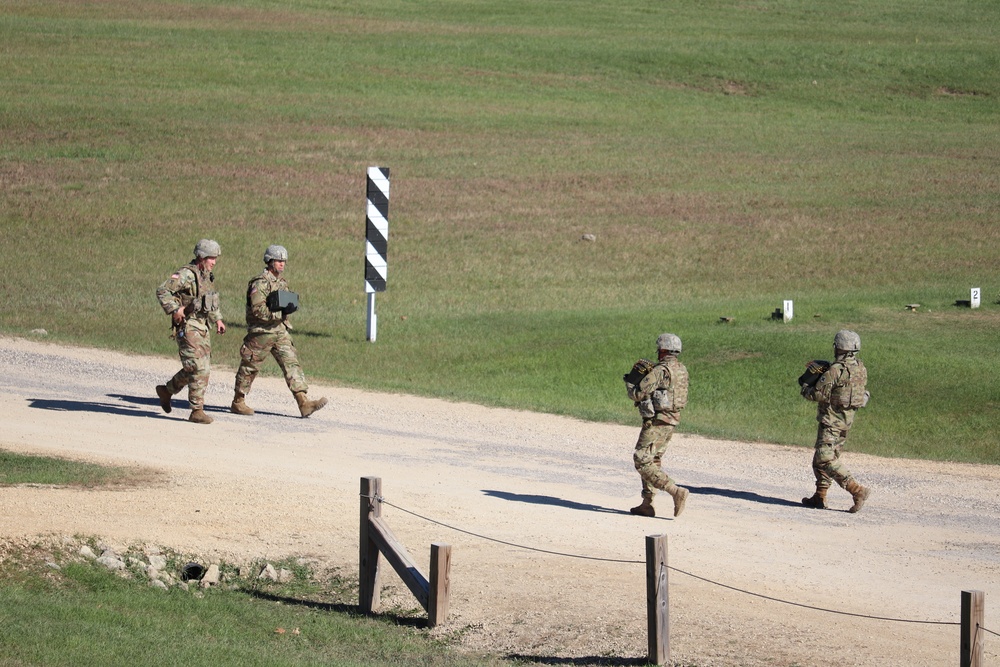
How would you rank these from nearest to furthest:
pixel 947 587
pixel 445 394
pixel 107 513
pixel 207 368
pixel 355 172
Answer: pixel 947 587 < pixel 107 513 < pixel 207 368 < pixel 445 394 < pixel 355 172

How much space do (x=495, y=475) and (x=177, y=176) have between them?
24611 mm

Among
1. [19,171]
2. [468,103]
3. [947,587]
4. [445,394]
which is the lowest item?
[947,587]

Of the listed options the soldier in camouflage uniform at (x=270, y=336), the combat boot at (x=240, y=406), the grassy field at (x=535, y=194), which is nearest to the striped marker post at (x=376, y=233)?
the grassy field at (x=535, y=194)

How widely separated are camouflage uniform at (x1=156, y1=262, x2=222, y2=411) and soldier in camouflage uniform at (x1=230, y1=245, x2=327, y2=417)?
1.95 feet

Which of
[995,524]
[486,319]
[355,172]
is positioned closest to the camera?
[995,524]

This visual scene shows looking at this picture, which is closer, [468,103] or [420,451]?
[420,451]

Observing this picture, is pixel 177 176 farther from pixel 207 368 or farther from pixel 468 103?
pixel 207 368

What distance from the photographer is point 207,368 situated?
16.9 metres

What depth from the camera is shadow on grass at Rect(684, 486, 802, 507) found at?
14930 millimetres

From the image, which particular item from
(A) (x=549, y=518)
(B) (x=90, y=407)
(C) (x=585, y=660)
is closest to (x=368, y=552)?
(C) (x=585, y=660)

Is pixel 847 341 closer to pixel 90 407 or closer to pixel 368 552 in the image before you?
pixel 368 552

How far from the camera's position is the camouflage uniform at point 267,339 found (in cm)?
1719

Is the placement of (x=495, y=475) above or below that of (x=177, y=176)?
below

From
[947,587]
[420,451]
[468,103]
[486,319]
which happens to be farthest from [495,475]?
[468,103]
